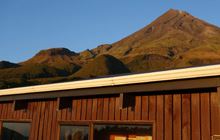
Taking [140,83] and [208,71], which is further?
[140,83]

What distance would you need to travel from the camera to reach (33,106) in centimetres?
942

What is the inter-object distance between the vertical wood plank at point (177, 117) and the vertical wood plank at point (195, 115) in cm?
24

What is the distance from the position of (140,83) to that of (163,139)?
1066 millimetres

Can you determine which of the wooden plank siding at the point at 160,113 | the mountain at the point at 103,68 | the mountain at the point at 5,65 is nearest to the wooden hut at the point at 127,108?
the wooden plank siding at the point at 160,113

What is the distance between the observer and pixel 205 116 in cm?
591

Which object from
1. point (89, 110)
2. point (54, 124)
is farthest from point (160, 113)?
point (54, 124)

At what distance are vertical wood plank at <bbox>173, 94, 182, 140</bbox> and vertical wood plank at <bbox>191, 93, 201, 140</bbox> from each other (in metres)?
0.24

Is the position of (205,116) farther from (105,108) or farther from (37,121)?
(37,121)

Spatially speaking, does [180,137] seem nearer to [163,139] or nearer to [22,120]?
[163,139]

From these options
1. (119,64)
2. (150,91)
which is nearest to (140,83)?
(150,91)

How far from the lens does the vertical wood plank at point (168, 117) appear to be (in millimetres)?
6301

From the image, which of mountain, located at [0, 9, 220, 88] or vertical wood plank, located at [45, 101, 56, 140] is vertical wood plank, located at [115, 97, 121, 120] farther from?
mountain, located at [0, 9, 220, 88]

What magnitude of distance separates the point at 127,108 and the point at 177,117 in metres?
1.15

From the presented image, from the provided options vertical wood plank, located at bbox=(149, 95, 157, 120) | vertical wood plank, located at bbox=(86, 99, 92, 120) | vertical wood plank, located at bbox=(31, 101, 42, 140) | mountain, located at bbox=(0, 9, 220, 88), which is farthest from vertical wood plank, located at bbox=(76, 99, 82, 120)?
mountain, located at bbox=(0, 9, 220, 88)
